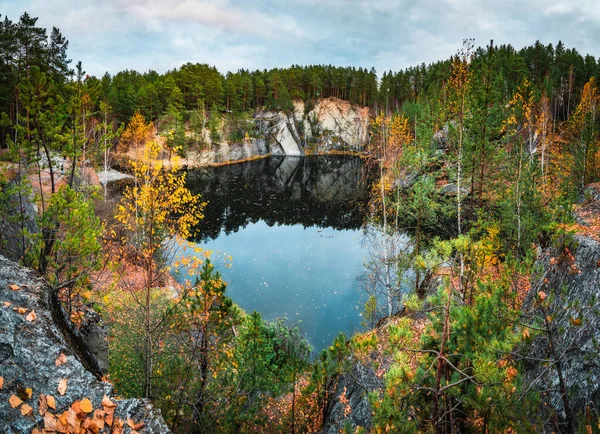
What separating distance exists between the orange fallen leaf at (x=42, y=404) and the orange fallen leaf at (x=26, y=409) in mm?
103

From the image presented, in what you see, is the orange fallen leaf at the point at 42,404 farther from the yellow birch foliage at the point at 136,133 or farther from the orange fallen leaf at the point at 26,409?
the yellow birch foliage at the point at 136,133

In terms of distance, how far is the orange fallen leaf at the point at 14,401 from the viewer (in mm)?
4547

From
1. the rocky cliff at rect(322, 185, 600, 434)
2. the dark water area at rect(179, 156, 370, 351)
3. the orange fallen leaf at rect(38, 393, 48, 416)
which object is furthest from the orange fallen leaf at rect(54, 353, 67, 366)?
the rocky cliff at rect(322, 185, 600, 434)

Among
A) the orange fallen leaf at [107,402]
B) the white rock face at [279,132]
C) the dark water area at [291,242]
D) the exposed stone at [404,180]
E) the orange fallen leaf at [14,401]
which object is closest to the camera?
the orange fallen leaf at [14,401]

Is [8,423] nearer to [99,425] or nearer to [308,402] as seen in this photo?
[99,425]

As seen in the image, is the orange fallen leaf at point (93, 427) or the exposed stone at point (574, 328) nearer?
the orange fallen leaf at point (93, 427)

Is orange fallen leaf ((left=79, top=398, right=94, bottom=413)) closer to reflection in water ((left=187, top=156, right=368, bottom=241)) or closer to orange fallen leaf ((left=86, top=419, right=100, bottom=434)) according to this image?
orange fallen leaf ((left=86, top=419, right=100, bottom=434))

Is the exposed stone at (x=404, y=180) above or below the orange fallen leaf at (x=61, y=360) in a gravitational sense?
above

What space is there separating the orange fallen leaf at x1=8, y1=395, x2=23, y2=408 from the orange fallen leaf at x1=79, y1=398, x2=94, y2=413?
70 cm

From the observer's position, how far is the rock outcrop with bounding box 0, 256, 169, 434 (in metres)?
4.60

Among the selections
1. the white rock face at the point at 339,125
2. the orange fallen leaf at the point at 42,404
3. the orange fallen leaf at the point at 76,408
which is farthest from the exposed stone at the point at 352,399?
the white rock face at the point at 339,125

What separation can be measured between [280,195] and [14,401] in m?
53.7

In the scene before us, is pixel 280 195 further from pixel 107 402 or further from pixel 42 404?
pixel 42 404

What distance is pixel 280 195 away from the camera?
190ft
